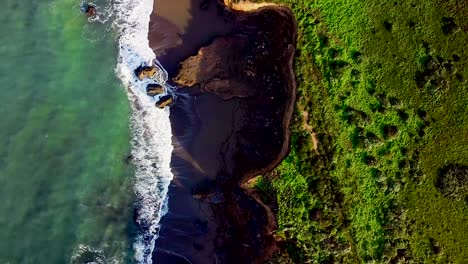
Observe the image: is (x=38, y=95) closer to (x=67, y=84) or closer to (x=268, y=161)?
(x=67, y=84)

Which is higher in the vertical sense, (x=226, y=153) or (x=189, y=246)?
(x=226, y=153)

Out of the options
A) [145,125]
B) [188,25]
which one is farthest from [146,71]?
[188,25]

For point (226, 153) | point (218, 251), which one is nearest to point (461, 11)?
point (226, 153)

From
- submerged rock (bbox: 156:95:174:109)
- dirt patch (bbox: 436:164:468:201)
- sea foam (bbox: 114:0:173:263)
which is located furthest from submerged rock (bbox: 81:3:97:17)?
dirt patch (bbox: 436:164:468:201)

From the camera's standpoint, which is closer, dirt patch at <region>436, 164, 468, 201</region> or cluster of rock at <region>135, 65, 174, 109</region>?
dirt patch at <region>436, 164, 468, 201</region>

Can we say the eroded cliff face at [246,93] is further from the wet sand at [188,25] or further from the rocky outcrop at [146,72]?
the rocky outcrop at [146,72]

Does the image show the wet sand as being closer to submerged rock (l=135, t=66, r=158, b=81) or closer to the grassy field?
submerged rock (l=135, t=66, r=158, b=81)
